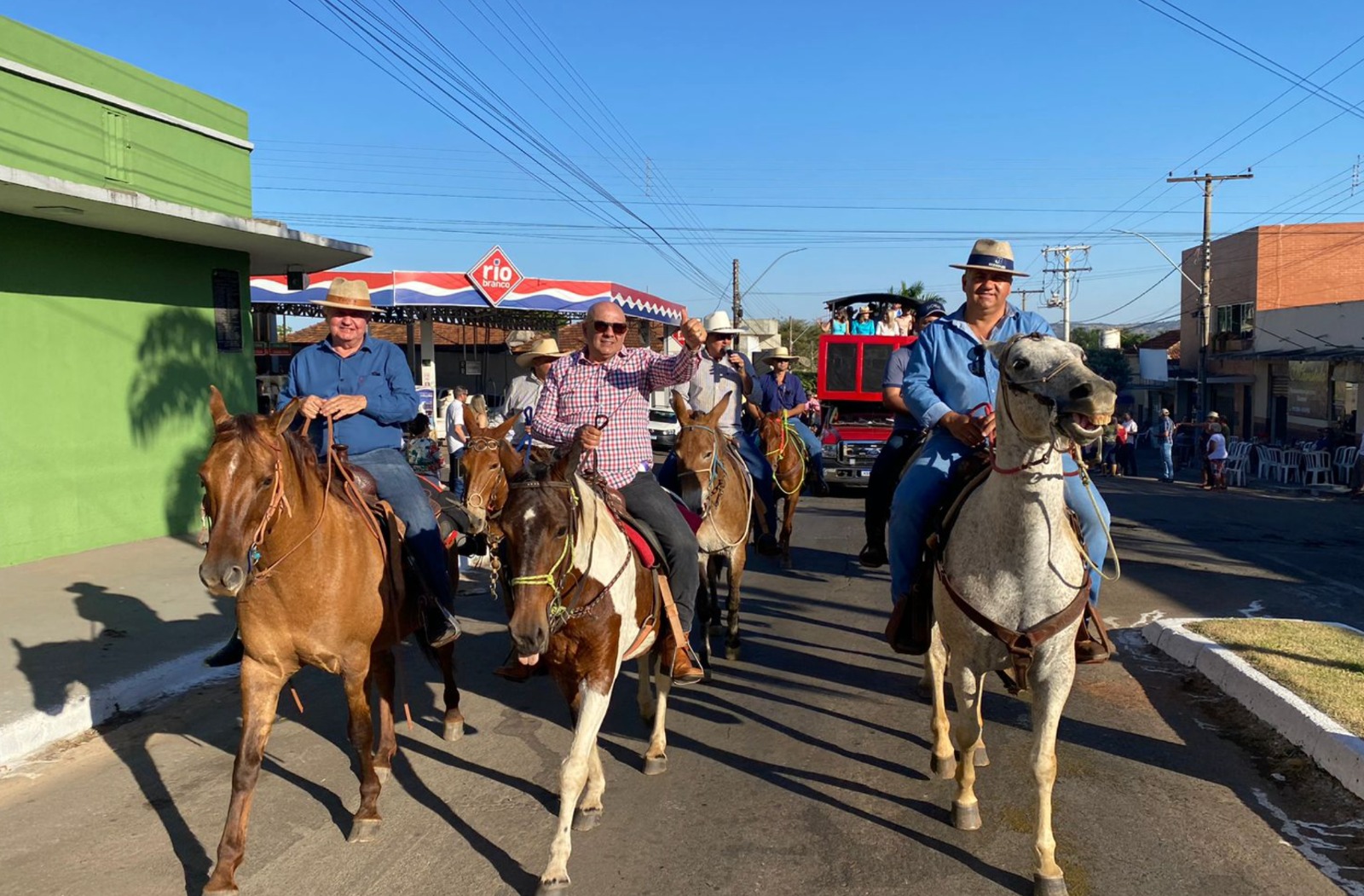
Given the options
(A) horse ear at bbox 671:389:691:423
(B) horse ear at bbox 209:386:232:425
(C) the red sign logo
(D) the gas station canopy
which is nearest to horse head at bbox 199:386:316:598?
(B) horse ear at bbox 209:386:232:425

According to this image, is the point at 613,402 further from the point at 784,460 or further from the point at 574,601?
the point at 784,460

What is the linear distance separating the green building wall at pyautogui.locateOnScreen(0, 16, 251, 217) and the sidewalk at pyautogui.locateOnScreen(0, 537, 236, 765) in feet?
15.7

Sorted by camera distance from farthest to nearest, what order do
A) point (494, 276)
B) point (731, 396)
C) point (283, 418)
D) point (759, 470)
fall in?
1. point (494, 276)
2. point (759, 470)
3. point (731, 396)
4. point (283, 418)

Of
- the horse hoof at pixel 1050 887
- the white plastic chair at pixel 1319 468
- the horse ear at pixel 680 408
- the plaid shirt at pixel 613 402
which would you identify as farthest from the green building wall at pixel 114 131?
the white plastic chair at pixel 1319 468

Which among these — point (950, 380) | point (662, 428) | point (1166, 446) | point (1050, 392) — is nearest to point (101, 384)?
point (950, 380)

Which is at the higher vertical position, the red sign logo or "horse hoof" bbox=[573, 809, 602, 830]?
the red sign logo

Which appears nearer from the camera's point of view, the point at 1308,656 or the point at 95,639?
the point at 1308,656

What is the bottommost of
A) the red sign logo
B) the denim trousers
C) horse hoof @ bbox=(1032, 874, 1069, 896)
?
horse hoof @ bbox=(1032, 874, 1069, 896)

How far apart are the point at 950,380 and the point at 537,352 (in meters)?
4.93

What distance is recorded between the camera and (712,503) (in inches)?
314

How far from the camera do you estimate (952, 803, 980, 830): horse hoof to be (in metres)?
4.81

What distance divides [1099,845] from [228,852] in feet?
12.7

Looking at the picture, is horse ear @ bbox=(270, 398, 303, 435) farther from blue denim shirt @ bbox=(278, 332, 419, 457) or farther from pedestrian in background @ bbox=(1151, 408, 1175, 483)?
pedestrian in background @ bbox=(1151, 408, 1175, 483)

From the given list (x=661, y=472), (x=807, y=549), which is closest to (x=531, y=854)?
(x=661, y=472)
